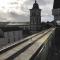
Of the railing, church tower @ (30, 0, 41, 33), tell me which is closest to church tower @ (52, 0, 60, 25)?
church tower @ (30, 0, 41, 33)

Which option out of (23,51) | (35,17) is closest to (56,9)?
(35,17)

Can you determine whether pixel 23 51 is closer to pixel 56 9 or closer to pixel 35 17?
pixel 35 17

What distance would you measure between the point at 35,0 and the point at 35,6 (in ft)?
7.05

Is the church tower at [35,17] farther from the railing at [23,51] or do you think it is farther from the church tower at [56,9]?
the railing at [23,51]

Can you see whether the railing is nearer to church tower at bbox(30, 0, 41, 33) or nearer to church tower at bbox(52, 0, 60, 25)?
church tower at bbox(30, 0, 41, 33)

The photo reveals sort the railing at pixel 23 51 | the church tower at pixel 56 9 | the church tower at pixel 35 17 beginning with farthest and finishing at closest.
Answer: the church tower at pixel 56 9
the church tower at pixel 35 17
the railing at pixel 23 51

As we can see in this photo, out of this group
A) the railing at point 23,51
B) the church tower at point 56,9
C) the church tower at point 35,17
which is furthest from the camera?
the church tower at point 56,9

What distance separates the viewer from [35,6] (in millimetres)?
78938

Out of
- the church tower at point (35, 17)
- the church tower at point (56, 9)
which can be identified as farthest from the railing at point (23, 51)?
the church tower at point (56, 9)

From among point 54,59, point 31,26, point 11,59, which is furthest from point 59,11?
point 11,59

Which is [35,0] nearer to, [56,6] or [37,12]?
[37,12]

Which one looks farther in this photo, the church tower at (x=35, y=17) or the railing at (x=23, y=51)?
the church tower at (x=35, y=17)

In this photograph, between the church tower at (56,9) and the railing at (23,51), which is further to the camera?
the church tower at (56,9)

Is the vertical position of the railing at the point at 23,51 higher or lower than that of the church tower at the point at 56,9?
lower
